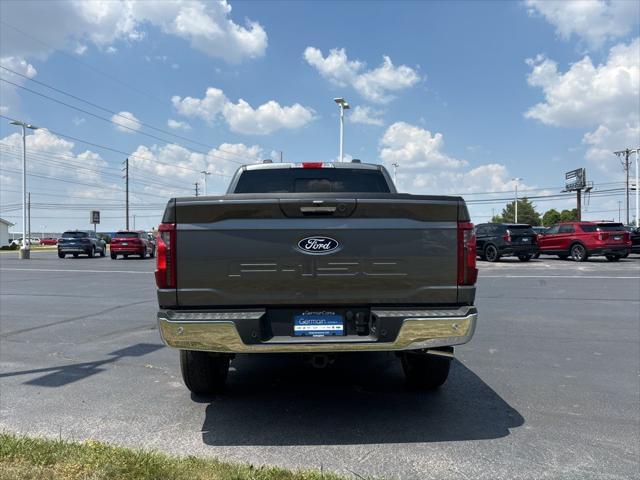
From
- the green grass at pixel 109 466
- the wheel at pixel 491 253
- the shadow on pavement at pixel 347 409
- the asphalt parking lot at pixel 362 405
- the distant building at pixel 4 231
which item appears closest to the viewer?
the green grass at pixel 109 466

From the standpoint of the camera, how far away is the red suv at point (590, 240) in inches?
877

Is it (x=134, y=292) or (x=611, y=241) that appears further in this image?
(x=611, y=241)

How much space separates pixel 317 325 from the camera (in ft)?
12.1

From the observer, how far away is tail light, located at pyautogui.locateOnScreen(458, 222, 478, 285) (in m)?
3.68

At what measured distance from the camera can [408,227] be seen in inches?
143

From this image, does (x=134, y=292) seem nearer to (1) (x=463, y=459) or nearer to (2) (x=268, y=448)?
(2) (x=268, y=448)

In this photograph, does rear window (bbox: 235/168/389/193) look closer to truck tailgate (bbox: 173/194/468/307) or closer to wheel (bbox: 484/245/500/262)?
truck tailgate (bbox: 173/194/468/307)

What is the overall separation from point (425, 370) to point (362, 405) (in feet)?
2.30

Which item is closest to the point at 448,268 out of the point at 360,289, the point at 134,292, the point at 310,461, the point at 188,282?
the point at 360,289

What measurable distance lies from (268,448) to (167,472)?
80 cm

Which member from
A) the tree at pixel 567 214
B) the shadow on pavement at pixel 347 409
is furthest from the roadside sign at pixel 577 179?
the shadow on pavement at pixel 347 409

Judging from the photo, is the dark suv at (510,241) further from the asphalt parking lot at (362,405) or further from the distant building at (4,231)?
the distant building at (4,231)

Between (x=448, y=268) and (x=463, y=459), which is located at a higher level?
(x=448, y=268)

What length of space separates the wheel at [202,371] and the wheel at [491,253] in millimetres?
20687
